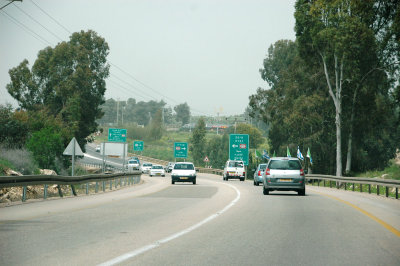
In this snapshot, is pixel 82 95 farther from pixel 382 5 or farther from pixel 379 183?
pixel 379 183

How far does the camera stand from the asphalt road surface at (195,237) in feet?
28.6

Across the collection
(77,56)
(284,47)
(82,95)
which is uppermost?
(284,47)

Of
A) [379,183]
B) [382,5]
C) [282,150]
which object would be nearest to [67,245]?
[379,183]

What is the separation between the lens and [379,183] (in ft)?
99.1

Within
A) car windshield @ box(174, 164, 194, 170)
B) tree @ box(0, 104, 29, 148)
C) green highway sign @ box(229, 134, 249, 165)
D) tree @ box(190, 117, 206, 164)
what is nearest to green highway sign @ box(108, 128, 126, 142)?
tree @ box(0, 104, 29, 148)

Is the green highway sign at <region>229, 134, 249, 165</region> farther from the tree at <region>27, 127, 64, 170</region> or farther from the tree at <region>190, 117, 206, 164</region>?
the tree at <region>190, 117, 206, 164</region>

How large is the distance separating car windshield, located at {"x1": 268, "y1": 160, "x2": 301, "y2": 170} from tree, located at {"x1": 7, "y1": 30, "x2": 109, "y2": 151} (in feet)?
157

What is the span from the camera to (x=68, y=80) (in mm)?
73375

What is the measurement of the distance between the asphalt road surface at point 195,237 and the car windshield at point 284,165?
9.85m

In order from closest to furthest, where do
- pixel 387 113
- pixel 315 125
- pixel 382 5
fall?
pixel 382 5, pixel 387 113, pixel 315 125

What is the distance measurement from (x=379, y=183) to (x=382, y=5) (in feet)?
74.6

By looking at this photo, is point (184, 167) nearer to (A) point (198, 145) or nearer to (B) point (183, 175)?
(B) point (183, 175)

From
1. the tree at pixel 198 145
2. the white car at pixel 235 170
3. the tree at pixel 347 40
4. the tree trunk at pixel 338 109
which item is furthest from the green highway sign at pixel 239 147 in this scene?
the tree at pixel 198 145

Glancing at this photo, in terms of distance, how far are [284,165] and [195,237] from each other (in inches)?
678
